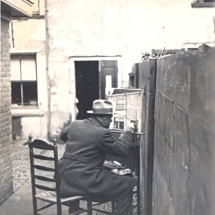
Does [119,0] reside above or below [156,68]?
above

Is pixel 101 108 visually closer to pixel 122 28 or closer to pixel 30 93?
pixel 122 28

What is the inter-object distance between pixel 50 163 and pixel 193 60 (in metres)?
7.47

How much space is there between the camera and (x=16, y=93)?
11.6 m

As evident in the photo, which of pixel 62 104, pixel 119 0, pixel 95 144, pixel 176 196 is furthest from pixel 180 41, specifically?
pixel 176 196

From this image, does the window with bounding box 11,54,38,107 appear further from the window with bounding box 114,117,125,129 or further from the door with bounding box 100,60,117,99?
the window with bounding box 114,117,125,129

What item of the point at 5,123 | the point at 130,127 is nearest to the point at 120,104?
the point at 130,127

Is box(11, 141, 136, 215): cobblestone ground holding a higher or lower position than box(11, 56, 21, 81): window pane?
lower

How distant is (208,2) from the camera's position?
1116 centimetres

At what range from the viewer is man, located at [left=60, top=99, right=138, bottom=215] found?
156 inches

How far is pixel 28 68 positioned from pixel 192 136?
10.4 metres

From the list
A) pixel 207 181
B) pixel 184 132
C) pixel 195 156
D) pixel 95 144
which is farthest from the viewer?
pixel 95 144

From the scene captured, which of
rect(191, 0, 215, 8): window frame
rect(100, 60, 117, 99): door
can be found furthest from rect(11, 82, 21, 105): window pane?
rect(191, 0, 215, 8): window frame

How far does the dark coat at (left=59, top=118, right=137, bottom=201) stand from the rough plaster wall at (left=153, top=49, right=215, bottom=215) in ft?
6.42

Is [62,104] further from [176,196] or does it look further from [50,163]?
[176,196]
